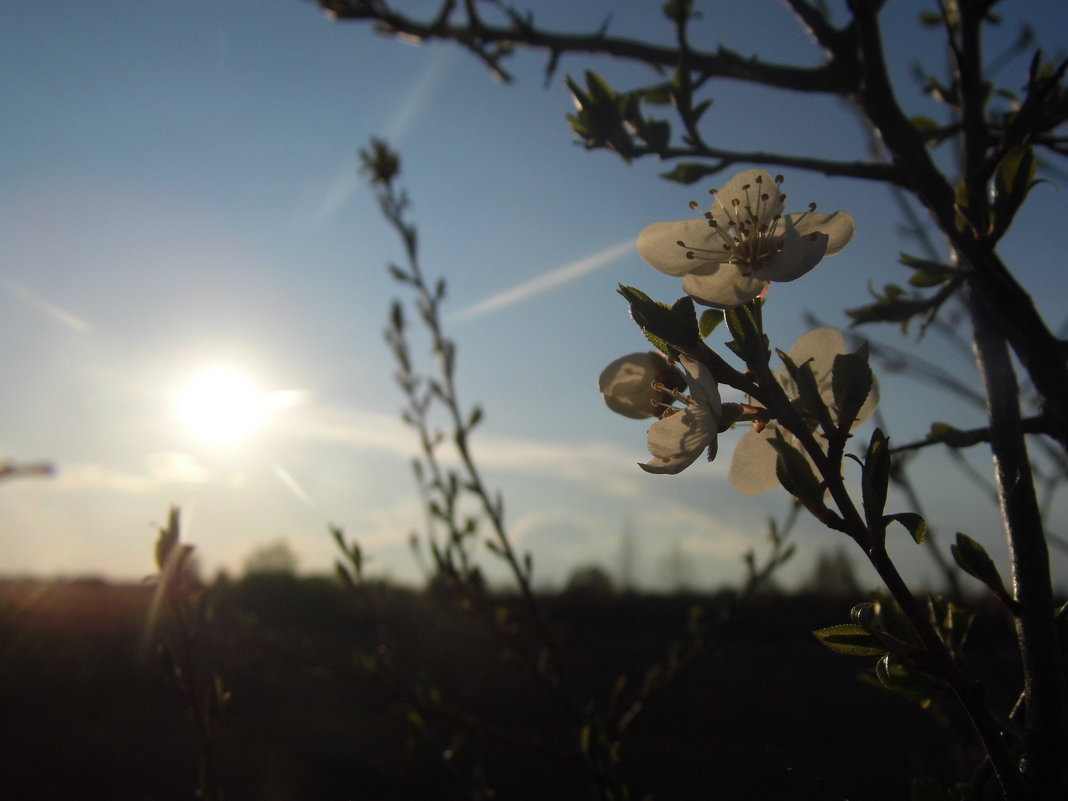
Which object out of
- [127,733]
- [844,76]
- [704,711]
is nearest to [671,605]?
[704,711]

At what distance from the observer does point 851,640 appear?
692mm

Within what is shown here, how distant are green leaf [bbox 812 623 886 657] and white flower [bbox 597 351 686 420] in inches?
10.9

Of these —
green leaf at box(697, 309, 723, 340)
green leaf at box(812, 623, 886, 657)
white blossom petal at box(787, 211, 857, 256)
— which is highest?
white blossom petal at box(787, 211, 857, 256)

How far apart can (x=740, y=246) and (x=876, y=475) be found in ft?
1.01

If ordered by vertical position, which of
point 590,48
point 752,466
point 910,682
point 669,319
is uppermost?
point 590,48

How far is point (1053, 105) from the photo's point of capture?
1118 millimetres

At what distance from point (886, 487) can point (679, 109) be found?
0.85 m

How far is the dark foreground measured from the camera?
596cm

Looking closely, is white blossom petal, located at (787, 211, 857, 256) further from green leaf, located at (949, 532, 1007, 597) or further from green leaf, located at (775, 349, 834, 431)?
green leaf, located at (949, 532, 1007, 597)

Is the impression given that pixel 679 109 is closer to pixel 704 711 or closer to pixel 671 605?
pixel 704 711

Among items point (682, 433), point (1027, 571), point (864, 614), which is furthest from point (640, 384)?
point (1027, 571)

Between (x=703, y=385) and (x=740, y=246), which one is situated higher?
(x=740, y=246)

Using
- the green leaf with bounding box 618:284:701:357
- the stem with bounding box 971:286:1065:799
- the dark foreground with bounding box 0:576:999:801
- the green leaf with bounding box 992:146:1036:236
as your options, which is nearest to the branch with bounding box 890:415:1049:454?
the stem with bounding box 971:286:1065:799

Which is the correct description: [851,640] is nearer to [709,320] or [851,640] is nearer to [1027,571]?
[1027,571]
